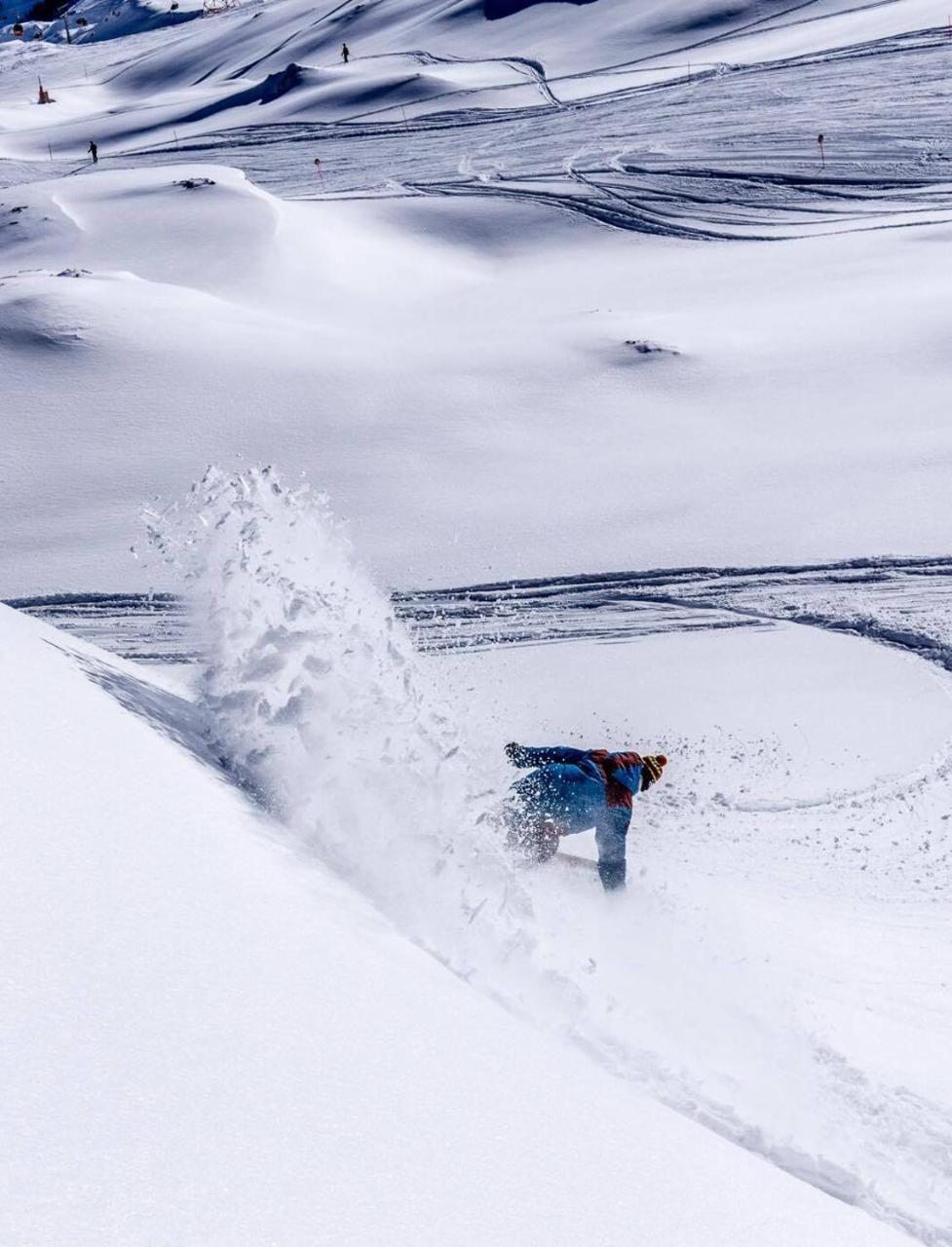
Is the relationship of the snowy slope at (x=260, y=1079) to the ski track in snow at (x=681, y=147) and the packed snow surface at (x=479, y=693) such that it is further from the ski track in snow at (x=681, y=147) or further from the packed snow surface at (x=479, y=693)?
the ski track in snow at (x=681, y=147)

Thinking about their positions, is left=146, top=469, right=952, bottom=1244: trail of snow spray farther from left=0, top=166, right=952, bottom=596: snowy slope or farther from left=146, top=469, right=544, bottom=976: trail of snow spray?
Answer: left=0, top=166, right=952, bottom=596: snowy slope

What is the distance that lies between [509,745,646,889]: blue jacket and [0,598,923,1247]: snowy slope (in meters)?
1.90

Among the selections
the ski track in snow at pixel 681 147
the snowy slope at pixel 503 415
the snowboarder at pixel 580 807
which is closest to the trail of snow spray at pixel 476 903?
the snowboarder at pixel 580 807

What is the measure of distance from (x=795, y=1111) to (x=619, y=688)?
4769 millimetres

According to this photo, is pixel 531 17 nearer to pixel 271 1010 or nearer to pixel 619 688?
pixel 619 688

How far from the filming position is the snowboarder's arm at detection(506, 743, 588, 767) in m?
5.75

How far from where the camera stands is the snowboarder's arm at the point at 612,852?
5.59 m

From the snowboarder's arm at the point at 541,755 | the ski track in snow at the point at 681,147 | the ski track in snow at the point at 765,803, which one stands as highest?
the ski track in snow at the point at 681,147

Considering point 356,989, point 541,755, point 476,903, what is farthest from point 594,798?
point 356,989

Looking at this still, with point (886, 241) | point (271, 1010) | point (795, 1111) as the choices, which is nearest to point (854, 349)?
point (886, 241)

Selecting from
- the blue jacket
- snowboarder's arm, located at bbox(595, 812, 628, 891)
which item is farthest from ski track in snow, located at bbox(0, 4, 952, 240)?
snowboarder's arm, located at bbox(595, 812, 628, 891)

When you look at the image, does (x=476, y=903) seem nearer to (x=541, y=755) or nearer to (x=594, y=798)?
(x=594, y=798)

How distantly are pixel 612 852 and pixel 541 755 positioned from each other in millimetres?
571

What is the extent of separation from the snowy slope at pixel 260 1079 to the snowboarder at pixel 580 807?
1858mm
